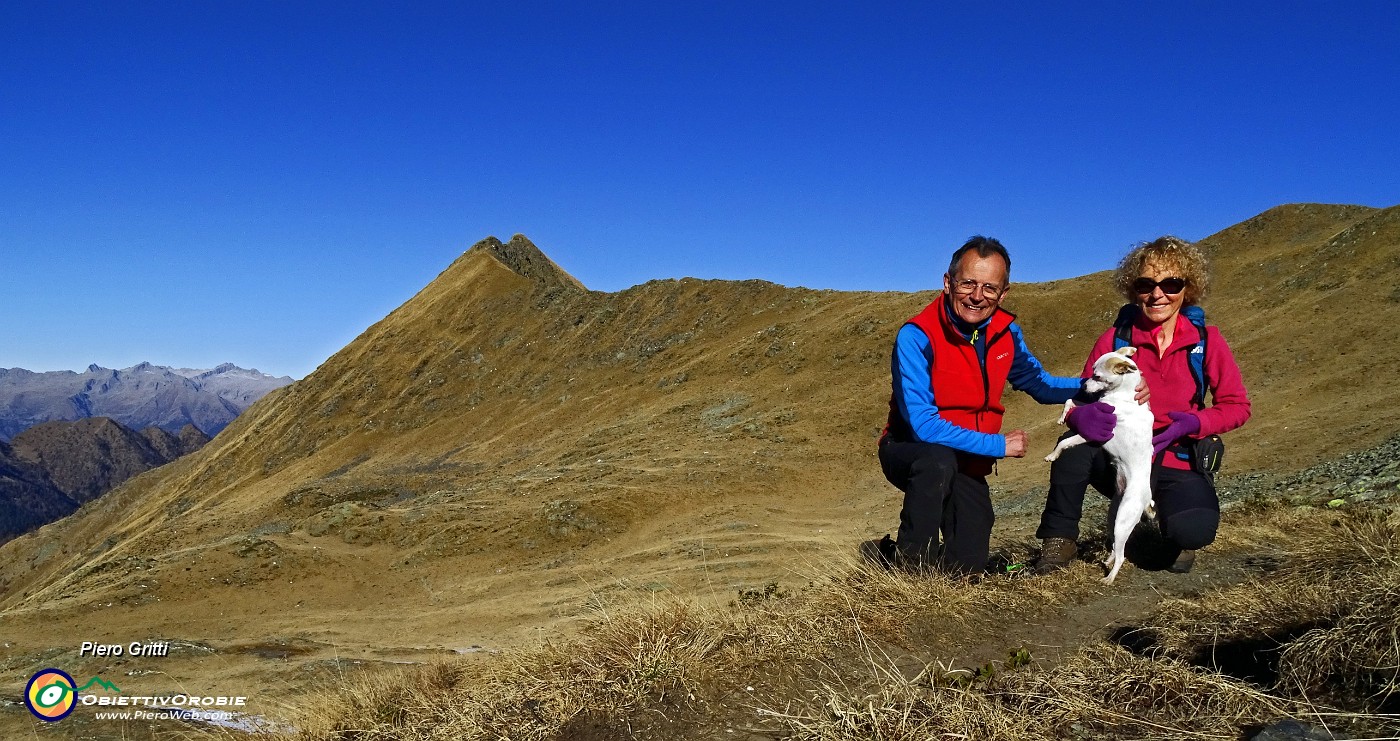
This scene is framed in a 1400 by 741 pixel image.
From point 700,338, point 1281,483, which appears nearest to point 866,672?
point 1281,483

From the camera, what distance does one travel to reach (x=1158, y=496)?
4.23 metres

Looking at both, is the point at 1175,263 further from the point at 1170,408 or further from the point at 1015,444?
the point at 1015,444

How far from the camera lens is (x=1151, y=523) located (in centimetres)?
457

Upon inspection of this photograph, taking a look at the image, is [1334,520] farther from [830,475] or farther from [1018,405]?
[1018,405]

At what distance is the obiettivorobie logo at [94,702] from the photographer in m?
5.20

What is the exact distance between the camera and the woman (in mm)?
4098

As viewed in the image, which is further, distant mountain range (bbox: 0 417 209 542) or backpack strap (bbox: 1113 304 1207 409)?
distant mountain range (bbox: 0 417 209 542)

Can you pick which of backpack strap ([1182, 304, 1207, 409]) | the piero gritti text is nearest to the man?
backpack strap ([1182, 304, 1207, 409])

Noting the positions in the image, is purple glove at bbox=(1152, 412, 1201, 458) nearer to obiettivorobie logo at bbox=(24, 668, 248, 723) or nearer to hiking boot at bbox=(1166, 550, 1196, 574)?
hiking boot at bbox=(1166, 550, 1196, 574)

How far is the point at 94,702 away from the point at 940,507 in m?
6.04

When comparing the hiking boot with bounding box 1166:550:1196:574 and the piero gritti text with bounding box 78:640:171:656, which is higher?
the hiking boot with bounding box 1166:550:1196:574

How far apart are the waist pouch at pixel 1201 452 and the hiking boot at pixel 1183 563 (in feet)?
1.52

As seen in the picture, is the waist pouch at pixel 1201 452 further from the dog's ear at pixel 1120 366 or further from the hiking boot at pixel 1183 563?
the dog's ear at pixel 1120 366

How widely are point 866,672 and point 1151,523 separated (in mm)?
2530
